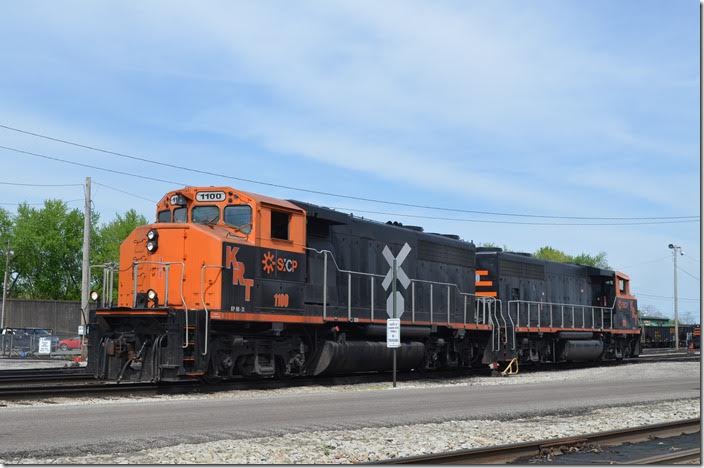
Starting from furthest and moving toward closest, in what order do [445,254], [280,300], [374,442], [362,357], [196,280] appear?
[445,254], [362,357], [280,300], [196,280], [374,442]

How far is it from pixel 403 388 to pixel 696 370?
45.5 feet

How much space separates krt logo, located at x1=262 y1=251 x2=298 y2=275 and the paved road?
10.1 feet

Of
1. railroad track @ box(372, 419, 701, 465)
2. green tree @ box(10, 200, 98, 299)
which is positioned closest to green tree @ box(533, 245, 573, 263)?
green tree @ box(10, 200, 98, 299)

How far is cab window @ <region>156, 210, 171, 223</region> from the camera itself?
1861cm

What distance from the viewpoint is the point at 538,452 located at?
9.73 m

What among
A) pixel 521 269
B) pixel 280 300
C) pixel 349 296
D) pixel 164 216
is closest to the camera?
pixel 280 300

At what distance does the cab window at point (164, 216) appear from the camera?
1861 centimetres

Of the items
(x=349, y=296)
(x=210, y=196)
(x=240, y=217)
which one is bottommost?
(x=349, y=296)

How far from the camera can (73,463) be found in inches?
333

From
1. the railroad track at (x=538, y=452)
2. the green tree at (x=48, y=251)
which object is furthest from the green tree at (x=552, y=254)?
the railroad track at (x=538, y=452)

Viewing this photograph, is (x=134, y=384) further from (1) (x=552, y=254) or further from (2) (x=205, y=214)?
(1) (x=552, y=254)

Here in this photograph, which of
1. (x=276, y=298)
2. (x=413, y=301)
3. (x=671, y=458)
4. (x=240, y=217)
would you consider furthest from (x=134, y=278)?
(x=671, y=458)

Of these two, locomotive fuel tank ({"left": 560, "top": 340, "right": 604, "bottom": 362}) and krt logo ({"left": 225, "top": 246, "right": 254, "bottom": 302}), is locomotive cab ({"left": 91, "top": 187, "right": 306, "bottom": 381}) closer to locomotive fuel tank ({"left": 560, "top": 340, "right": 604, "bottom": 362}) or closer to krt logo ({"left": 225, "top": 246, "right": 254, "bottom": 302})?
krt logo ({"left": 225, "top": 246, "right": 254, "bottom": 302})

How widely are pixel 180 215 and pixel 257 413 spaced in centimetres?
673
